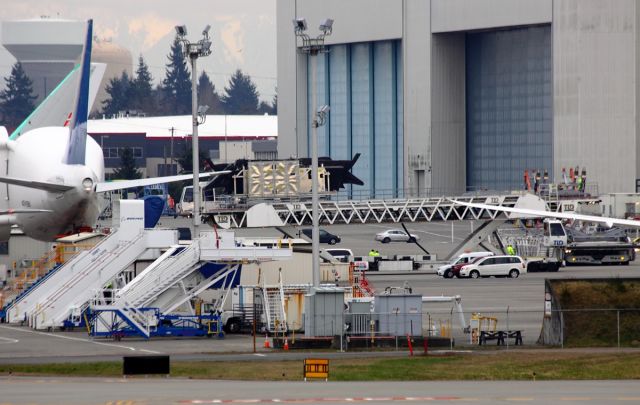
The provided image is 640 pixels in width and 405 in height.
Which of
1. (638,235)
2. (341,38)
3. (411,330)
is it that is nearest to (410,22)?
(341,38)

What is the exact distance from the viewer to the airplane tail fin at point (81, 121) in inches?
2625

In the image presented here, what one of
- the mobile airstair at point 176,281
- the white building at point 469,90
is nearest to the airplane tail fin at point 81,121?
the mobile airstair at point 176,281

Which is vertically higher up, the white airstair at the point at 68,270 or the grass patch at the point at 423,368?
the white airstair at the point at 68,270

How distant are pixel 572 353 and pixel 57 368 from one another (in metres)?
17.7

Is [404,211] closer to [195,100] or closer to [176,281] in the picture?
[195,100]

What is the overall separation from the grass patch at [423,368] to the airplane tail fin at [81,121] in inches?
854

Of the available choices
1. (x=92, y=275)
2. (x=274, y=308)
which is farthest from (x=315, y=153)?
(x=92, y=275)

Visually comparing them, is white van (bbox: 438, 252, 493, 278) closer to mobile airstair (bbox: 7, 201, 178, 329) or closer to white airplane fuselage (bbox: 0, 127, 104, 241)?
white airplane fuselage (bbox: 0, 127, 104, 241)

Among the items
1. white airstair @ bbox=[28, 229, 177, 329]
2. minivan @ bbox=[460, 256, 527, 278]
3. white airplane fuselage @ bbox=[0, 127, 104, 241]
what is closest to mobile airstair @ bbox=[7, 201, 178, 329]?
white airstair @ bbox=[28, 229, 177, 329]

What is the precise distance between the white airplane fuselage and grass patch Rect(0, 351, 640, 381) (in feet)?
69.7

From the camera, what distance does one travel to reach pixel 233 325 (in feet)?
200

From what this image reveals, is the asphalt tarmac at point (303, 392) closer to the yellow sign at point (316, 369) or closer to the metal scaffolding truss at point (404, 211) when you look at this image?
the yellow sign at point (316, 369)

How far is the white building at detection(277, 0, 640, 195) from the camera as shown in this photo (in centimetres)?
13362

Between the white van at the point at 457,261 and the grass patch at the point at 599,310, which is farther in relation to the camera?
the white van at the point at 457,261
